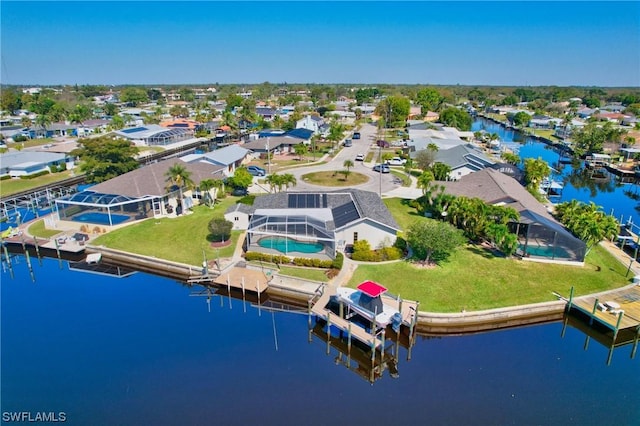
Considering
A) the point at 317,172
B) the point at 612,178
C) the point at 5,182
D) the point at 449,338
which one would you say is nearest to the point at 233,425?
the point at 449,338

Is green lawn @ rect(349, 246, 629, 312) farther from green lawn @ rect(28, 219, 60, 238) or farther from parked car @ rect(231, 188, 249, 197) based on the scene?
green lawn @ rect(28, 219, 60, 238)

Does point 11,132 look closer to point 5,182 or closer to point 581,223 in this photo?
point 5,182

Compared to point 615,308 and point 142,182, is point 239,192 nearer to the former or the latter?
point 142,182

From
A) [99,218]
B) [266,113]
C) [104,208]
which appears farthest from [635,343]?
[266,113]

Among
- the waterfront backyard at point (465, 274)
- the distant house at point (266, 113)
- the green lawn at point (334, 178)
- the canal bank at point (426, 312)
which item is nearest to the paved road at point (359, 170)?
the green lawn at point (334, 178)

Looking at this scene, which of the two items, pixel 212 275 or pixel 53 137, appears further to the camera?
pixel 53 137

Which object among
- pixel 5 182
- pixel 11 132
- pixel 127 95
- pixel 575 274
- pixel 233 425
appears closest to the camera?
pixel 233 425

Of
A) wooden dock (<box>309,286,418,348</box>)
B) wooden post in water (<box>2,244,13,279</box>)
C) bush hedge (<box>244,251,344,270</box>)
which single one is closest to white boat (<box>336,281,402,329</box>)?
wooden dock (<box>309,286,418,348</box>)

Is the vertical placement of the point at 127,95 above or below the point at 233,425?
above
